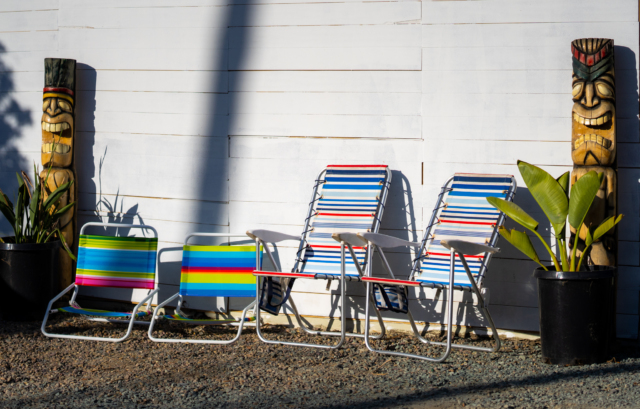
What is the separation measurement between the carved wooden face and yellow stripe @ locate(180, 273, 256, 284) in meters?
1.31

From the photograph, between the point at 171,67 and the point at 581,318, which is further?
the point at 171,67

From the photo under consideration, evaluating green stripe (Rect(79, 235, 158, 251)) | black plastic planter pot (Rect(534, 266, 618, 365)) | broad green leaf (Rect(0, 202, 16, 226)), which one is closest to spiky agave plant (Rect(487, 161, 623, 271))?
black plastic planter pot (Rect(534, 266, 618, 365))

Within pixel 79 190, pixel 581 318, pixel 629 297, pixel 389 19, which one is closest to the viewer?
pixel 581 318

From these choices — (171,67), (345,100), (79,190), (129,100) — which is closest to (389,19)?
(345,100)

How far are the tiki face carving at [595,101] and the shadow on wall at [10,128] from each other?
3876 millimetres

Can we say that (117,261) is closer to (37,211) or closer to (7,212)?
(37,211)

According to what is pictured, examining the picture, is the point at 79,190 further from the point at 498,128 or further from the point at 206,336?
the point at 498,128

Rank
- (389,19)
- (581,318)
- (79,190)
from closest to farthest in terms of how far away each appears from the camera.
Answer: (581,318) → (389,19) → (79,190)

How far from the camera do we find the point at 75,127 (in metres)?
4.48

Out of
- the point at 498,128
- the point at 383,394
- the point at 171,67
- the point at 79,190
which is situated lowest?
the point at 383,394

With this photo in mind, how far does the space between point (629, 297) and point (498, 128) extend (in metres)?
1.23

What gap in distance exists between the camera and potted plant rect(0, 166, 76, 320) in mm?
4051

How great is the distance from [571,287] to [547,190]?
506 millimetres

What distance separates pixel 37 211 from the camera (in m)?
4.18
